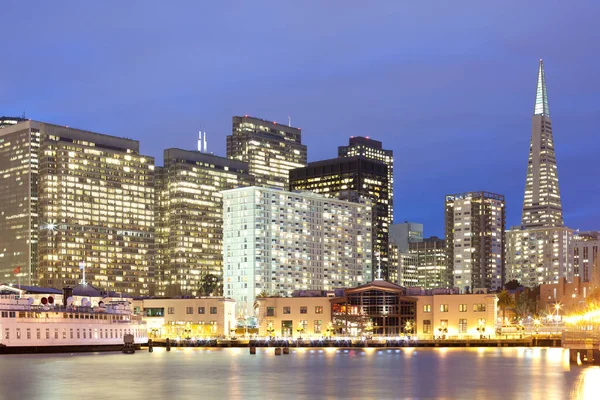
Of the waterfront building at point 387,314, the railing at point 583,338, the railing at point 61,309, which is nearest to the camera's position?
the railing at point 583,338

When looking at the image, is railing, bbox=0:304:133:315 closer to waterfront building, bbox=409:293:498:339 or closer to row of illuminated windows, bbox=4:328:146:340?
row of illuminated windows, bbox=4:328:146:340

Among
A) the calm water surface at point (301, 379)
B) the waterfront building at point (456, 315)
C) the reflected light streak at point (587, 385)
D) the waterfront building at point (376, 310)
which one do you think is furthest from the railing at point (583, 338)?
the waterfront building at point (376, 310)

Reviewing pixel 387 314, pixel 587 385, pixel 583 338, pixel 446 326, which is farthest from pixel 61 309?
pixel 587 385

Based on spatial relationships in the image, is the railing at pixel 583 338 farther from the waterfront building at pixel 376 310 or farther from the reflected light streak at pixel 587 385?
the waterfront building at pixel 376 310

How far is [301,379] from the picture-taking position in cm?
9175

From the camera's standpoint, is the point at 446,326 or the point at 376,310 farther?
the point at 376,310

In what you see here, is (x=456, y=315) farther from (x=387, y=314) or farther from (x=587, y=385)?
(x=587, y=385)

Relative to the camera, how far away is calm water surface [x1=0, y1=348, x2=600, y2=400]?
73938 mm

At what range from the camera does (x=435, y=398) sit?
70.8 meters

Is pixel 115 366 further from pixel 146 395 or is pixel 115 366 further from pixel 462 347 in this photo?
pixel 462 347

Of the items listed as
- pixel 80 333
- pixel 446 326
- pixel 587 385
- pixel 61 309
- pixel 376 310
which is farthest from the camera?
pixel 376 310

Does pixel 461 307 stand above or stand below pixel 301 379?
above

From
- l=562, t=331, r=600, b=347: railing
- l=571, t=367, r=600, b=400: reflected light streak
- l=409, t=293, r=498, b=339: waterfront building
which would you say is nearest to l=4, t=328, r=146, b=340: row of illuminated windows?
l=409, t=293, r=498, b=339: waterfront building

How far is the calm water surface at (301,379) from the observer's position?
2911 inches
